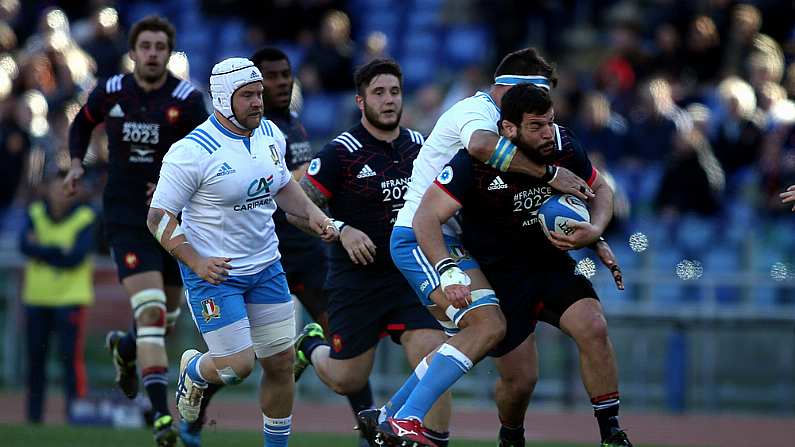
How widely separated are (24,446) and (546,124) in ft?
17.2

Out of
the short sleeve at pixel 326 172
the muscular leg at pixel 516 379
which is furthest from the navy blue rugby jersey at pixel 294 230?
the muscular leg at pixel 516 379

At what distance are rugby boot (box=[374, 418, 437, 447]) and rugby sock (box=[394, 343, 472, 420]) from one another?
2.1 inches

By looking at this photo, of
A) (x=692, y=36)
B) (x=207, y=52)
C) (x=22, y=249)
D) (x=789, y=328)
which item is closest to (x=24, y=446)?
(x=22, y=249)

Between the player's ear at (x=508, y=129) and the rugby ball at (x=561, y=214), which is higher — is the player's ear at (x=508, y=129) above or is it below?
above

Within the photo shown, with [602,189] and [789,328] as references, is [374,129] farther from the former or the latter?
[789,328]

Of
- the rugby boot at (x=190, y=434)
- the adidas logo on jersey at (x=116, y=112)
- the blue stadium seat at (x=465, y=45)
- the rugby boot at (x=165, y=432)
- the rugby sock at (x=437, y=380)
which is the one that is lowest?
the rugby boot at (x=190, y=434)

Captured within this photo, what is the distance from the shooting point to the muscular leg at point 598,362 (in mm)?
8688

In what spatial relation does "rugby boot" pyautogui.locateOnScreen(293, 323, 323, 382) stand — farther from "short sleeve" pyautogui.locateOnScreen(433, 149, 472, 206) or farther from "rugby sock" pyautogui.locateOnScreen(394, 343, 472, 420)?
"short sleeve" pyautogui.locateOnScreen(433, 149, 472, 206)

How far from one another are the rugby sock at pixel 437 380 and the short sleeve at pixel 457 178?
93cm

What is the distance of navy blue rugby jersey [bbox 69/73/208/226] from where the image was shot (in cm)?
1106

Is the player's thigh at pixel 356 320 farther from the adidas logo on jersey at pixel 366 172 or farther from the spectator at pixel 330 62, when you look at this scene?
the spectator at pixel 330 62

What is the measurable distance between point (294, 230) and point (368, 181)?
5.02ft

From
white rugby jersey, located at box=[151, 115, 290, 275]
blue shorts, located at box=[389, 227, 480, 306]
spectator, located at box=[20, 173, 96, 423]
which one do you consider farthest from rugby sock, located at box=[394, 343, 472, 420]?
spectator, located at box=[20, 173, 96, 423]

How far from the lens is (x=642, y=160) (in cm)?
1719
